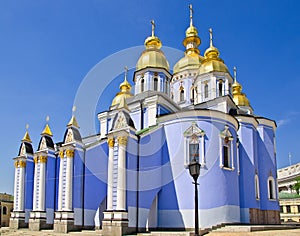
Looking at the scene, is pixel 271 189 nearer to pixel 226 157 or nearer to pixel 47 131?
pixel 226 157

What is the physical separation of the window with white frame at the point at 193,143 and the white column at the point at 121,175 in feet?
11.9

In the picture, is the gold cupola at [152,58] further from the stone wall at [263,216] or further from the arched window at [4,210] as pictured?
the arched window at [4,210]

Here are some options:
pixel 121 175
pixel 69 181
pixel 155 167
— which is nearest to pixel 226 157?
pixel 155 167

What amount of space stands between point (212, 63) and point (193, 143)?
28.2 ft

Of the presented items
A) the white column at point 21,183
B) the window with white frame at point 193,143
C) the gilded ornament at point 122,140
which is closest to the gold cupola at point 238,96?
the window with white frame at point 193,143

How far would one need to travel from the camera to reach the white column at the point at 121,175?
16969 mm

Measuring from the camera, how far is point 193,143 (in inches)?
760

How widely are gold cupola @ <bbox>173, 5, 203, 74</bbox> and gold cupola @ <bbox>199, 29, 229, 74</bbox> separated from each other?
2.77m

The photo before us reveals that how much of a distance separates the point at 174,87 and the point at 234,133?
10.5m

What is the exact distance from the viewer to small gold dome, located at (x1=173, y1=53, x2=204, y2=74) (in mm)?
29844

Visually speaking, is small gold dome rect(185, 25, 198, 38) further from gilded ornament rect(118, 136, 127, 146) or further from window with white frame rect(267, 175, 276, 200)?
gilded ornament rect(118, 136, 127, 146)

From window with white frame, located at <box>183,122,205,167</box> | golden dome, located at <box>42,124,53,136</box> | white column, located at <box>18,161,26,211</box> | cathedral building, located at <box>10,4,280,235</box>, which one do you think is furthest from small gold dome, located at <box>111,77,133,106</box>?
window with white frame, located at <box>183,122,205,167</box>

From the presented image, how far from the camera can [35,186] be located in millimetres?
23500

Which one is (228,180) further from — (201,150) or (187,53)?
(187,53)
